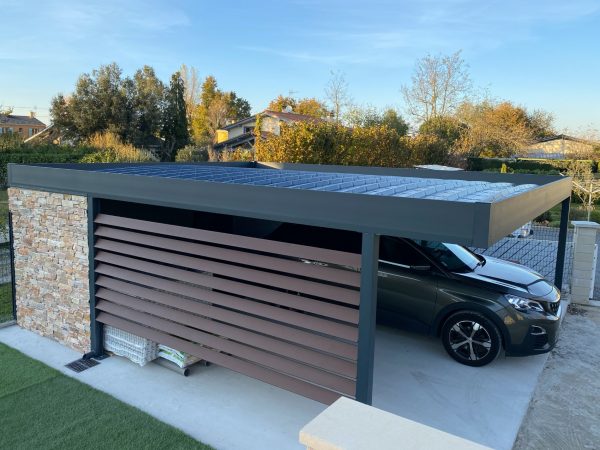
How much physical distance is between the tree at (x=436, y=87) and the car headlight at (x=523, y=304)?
1200 inches

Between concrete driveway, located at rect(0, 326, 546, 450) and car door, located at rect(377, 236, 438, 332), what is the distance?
445 mm

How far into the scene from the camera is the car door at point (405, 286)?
5.92 m

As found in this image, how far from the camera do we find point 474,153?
30.5 m

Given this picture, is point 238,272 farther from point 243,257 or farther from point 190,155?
point 190,155

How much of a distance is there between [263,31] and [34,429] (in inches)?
1309

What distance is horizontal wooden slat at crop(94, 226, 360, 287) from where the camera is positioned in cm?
396

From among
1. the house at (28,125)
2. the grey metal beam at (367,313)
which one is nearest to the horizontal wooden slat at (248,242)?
the grey metal beam at (367,313)

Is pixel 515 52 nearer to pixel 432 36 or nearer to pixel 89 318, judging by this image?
pixel 432 36

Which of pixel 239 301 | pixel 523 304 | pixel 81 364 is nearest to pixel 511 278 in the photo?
pixel 523 304

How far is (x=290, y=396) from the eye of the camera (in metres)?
4.96

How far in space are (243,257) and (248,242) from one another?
0.17 metres

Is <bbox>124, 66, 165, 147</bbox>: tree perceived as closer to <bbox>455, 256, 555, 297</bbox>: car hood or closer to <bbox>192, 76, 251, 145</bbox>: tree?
<bbox>192, 76, 251, 145</bbox>: tree

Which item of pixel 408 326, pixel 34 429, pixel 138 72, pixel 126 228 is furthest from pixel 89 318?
pixel 138 72

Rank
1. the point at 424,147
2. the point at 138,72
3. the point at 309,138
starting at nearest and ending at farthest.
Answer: the point at 309,138
the point at 424,147
the point at 138,72
